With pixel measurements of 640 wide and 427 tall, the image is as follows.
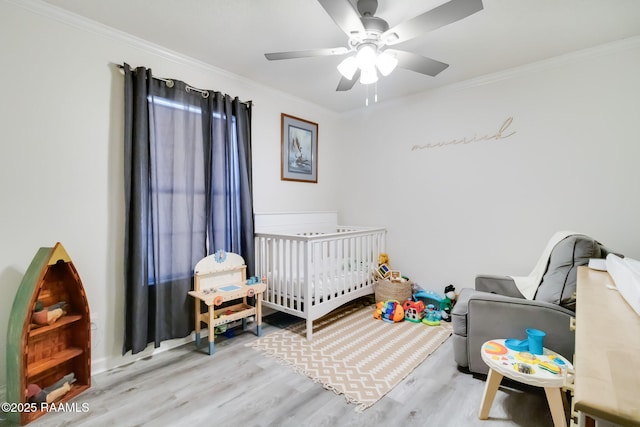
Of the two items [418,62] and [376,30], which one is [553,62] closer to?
[418,62]

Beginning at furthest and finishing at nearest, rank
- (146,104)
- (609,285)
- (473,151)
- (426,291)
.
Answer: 1. (426,291)
2. (473,151)
3. (146,104)
4. (609,285)

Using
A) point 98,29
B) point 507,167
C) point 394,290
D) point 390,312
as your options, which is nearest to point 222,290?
point 390,312

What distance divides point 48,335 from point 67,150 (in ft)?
3.84

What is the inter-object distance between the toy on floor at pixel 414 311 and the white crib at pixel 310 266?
1.48 feet

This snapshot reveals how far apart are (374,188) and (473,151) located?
3.92 feet

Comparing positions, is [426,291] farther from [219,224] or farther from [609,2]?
[609,2]

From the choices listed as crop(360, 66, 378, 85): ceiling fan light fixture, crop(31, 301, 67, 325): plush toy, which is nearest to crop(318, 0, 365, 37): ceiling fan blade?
crop(360, 66, 378, 85): ceiling fan light fixture

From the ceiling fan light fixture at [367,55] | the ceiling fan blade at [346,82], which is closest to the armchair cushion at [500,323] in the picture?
the ceiling fan light fixture at [367,55]

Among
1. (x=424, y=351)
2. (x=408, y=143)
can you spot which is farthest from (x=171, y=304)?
(x=408, y=143)

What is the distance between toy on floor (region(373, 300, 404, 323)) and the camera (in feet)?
9.50

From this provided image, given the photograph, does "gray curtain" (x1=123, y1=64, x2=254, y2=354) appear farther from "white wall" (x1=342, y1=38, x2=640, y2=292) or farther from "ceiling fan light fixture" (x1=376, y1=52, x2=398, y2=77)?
"white wall" (x1=342, y1=38, x2=640, y2=292)

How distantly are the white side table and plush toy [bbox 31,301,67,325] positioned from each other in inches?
96.8

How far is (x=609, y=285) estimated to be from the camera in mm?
1241

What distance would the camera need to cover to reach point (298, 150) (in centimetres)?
349
